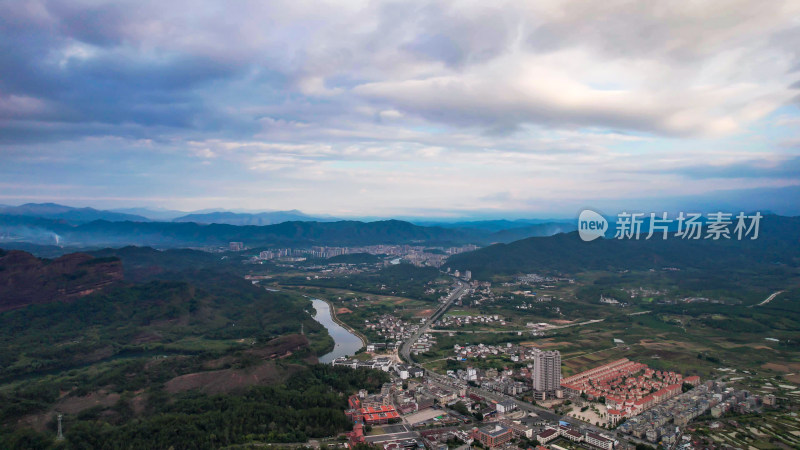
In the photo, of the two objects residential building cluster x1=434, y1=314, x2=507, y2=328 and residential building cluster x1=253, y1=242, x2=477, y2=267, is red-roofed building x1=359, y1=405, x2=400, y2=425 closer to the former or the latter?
residential building cluster x1=434, y1=314, x2=507, y2=328

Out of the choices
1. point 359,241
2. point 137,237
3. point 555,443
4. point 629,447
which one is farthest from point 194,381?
point 137,237

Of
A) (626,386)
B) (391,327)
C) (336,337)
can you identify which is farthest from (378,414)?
(391,327)

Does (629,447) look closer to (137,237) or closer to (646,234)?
(646,234)

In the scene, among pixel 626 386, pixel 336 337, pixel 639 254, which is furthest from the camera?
pixel 639 254

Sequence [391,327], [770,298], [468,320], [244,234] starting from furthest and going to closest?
[244,234]
[770,298]
[468,320]
[391,327]

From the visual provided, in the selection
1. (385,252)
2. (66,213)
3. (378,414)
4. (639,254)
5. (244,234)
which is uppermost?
(66,213)

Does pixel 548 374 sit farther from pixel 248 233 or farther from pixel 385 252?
pixel 248 233
